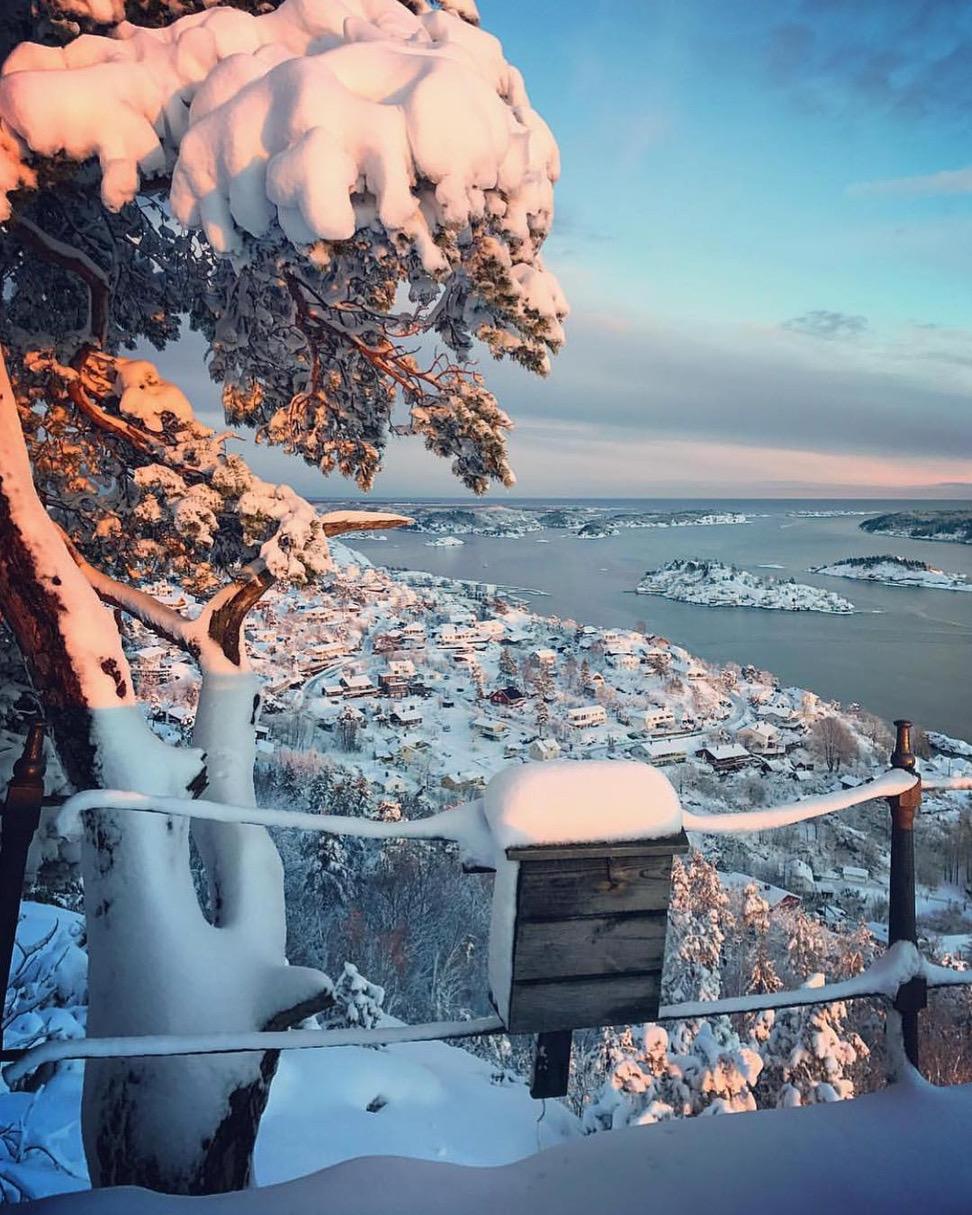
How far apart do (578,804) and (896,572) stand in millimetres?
83821

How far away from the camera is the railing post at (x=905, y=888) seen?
1742 mm

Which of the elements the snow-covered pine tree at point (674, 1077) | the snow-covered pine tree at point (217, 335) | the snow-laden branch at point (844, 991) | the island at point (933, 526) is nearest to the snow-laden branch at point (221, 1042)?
the snow-laden branch at point (844, 991)

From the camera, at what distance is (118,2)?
273 cm

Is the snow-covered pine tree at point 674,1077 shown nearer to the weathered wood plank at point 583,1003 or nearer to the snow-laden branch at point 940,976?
the snow-laden branch at point 940,976

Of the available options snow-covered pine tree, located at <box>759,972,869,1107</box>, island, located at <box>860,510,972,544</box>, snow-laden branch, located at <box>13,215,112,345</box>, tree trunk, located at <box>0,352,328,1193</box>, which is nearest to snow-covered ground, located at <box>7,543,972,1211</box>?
tree trunk, located at <box>0,352,328,1193</box>

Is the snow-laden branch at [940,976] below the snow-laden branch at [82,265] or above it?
below

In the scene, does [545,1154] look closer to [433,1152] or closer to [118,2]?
[118,2]

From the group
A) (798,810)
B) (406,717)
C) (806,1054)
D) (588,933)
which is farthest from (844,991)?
(406,717)

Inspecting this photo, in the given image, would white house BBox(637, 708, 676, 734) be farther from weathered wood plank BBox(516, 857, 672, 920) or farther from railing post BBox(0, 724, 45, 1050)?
railing post BBox(0, 724, 45, 1050)

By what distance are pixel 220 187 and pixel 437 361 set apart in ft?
5.41

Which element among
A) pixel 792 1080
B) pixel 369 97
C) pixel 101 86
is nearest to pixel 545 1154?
pixel 369 97

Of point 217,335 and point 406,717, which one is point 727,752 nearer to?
point 406,717

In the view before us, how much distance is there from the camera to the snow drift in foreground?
1.37 meters

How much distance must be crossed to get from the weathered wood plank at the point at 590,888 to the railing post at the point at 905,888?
684 mm
